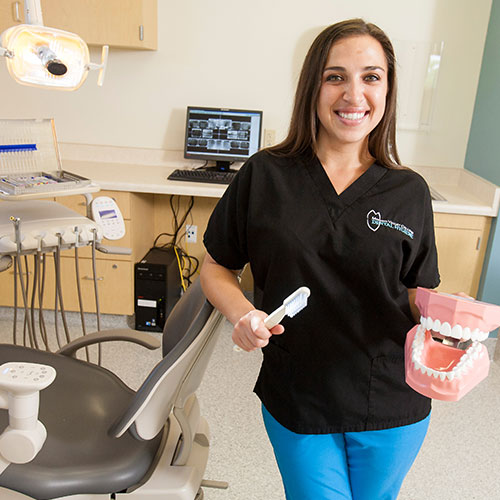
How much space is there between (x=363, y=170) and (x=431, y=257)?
0.78ft

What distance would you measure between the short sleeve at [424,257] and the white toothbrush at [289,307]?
0.33m

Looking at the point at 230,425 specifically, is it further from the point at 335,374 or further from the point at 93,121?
the point at 93,121

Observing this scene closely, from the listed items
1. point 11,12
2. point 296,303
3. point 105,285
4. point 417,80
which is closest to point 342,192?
point 296,303

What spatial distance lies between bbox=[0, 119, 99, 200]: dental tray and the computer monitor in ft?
4.43

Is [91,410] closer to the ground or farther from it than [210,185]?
closer to the ground

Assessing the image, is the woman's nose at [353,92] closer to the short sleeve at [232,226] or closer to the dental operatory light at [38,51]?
the short sleeve at [232,226]

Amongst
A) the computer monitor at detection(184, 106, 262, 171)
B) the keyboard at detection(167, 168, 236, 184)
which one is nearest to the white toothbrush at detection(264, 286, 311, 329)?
the keyboard at detection(167, 168, 236, 184)

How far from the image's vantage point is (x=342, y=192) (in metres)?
1.15

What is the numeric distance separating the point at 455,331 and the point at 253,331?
386 mm

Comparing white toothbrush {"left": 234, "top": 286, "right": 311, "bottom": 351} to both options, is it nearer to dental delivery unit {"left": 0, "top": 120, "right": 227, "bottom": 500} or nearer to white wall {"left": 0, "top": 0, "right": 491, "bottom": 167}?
dental delivery unit {"left": 0, "top": 120, "right": 227, "bottom": 500}

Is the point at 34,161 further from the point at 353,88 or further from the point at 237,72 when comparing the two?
the point at 237,72

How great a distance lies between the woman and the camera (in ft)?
3.61

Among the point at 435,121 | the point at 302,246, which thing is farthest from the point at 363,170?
the point at 435,121

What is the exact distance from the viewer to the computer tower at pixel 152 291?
117 inches
